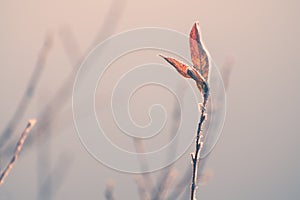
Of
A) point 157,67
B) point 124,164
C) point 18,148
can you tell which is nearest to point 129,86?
point 157,67

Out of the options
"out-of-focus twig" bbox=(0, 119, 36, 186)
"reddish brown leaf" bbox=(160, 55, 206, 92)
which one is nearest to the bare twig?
"reddish brown leaf" bbox=(160, 55, 206, 92)

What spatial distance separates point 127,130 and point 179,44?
0.22 metres

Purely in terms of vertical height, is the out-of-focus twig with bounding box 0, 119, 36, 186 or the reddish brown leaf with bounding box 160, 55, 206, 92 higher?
the reddish brown leaf with bounding box 160, 55, 206, 92

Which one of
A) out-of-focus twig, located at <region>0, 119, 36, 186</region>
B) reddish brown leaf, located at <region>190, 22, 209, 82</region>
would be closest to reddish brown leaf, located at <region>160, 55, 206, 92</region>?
reddish brown leaf, located at <region>190, 22, 209, 82</region>

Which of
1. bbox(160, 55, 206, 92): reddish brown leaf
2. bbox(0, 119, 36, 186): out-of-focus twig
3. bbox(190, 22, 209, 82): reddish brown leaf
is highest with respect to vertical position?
bbox(190, 22, 209, 82): reddish brown leaf

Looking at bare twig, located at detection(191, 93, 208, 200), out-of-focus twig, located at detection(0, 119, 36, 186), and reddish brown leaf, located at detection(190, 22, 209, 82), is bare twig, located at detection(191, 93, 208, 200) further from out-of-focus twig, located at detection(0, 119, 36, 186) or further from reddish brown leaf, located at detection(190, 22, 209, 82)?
out-of-focus twig, located at detection(0, 119, 36, 186)

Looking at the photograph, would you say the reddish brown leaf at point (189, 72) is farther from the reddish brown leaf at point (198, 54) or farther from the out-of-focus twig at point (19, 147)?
the out-of-focus twig at point (19, 147)

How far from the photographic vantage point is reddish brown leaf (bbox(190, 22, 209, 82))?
36cm

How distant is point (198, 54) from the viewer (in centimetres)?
37

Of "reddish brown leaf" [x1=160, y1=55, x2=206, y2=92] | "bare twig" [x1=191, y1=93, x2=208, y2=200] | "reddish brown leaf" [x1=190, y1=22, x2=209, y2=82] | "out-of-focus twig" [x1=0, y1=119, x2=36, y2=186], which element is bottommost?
"out-of-focus twig" [x1=0, y1=119, x2=36, y2=186]

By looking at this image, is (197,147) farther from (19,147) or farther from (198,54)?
(19,147)

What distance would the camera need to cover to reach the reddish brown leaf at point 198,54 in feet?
1.18

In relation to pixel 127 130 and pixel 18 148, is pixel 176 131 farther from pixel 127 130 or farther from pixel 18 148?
pixel 18 148

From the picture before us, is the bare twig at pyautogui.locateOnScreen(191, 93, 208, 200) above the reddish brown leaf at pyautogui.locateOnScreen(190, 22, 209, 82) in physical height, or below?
below
